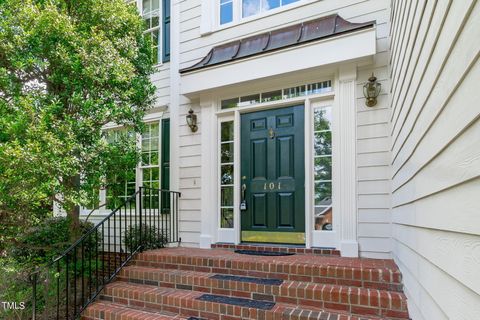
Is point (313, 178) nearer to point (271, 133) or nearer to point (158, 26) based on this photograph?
point (271, 133)

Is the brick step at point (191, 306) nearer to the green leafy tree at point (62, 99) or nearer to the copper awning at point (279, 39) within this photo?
the green leafy tree at point (62, 99)

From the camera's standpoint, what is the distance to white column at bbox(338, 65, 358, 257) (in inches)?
148

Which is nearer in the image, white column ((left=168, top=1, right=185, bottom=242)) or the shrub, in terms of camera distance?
the shrub

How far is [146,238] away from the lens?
4562mm

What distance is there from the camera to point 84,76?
3.95 metres

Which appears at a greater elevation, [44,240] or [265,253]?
[265,253]

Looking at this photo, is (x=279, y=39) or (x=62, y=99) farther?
(x=279, y=39)

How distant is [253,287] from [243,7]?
12.7 ft

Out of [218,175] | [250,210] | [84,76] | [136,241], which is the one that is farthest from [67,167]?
[250,210]

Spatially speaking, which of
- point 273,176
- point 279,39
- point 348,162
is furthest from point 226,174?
point 279,39

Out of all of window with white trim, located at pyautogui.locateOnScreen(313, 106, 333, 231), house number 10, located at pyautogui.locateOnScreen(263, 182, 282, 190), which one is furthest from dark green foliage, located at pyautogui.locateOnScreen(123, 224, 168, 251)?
window with white trim, located at pyautogui.locateOnScreen(313, 106, 333, 231)

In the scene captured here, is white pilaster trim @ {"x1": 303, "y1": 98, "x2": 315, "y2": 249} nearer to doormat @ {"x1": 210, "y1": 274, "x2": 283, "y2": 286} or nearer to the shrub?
doormat @ {"x1": 210, "y1": 274, "x2": 283, "y2": 286}

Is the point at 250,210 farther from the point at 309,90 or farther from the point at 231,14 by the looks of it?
the point at 231,14

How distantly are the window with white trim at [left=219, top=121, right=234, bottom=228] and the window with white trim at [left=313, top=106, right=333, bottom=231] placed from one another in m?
1.23
